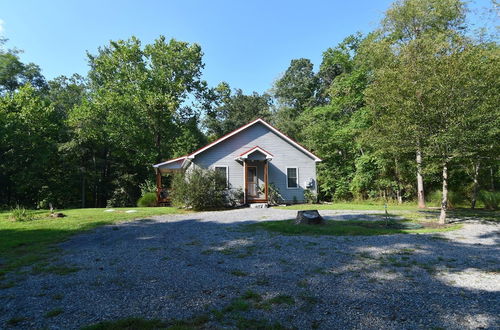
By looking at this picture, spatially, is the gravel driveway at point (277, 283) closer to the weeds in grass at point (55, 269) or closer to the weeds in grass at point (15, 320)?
the weeds in grass at point (15, 320)

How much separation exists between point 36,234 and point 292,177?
1514 centimetres

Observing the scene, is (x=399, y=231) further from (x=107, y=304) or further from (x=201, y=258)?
(x=107, y=304)

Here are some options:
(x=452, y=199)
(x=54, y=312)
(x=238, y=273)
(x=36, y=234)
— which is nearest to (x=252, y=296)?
(x=238, y=273)

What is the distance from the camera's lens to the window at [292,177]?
67.7 ft

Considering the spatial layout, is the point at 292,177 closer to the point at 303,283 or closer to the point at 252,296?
the point at 303,283

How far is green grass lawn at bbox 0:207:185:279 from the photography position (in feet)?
21.9

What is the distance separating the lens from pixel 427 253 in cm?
662

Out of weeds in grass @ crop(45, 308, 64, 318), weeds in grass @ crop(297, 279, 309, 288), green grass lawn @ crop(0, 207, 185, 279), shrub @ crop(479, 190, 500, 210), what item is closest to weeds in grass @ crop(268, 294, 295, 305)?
weeds in grass @ crop(297, 279, 309, 288)

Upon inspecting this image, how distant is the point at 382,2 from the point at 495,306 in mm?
23817

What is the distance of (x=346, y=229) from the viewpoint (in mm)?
9422

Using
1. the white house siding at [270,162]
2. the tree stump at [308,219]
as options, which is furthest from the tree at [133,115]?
the tree stump at [308,219]

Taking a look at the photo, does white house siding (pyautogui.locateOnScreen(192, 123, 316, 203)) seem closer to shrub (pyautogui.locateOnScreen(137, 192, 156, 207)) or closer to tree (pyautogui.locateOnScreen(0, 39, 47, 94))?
shrub (pyautogui.locateOnScreen(137, 192, 156, 207))

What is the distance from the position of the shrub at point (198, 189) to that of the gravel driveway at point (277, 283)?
752 centimetres

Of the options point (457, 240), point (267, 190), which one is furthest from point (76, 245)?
point (267, 190)
